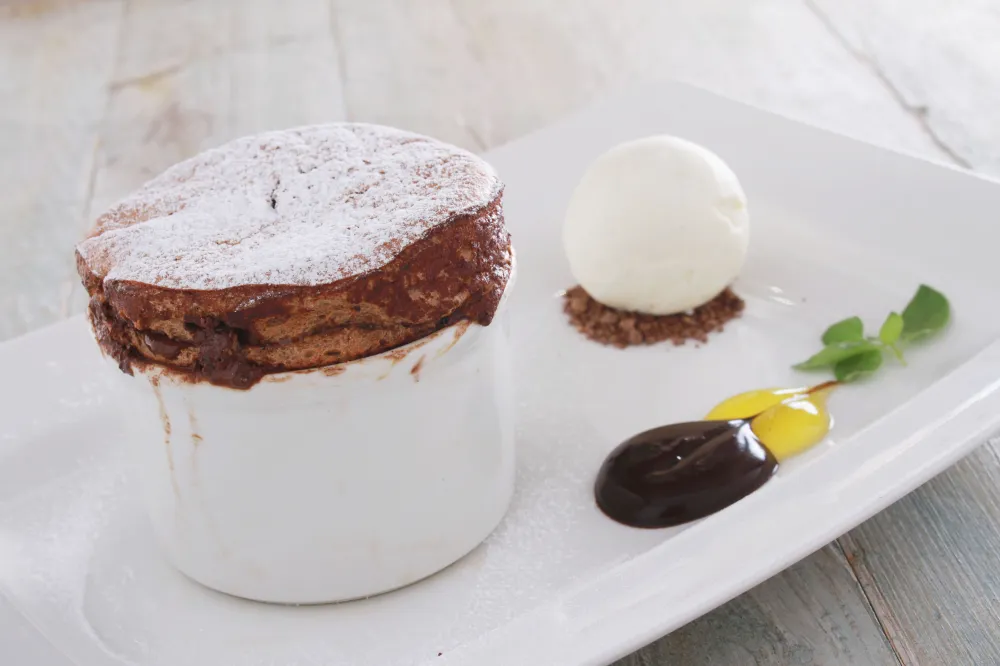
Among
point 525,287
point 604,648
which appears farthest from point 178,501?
point 525,287

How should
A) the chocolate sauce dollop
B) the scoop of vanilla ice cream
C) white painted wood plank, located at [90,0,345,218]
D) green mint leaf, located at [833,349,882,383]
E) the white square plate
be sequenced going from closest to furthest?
the white square plate
the chocolate sauce dollop
green mint leaf, located at [833,349,882,383]
the scoop of vanilla ice cream
white painted wood plank, located at [90,0,345,218]

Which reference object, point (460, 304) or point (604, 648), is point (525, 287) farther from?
point (604, 648)

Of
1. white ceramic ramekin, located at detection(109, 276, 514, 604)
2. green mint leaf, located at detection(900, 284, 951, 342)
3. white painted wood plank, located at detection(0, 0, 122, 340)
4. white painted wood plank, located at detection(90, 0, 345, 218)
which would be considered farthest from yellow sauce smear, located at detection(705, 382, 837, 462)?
white painted wood plank, located at detection(90, 0, 345, 218)

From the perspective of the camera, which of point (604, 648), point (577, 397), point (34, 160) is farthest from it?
point (34, 160)

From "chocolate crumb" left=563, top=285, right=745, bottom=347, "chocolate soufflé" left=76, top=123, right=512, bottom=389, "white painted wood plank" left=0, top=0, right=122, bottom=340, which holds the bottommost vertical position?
"white painted wood plank" left=0, top=0, right=122, bottom=340

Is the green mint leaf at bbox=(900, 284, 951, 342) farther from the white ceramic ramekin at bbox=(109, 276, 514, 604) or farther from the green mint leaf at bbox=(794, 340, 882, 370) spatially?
the white ceramic ramekin at bbox=(109, 276, 514, 604)

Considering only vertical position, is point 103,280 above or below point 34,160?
above
